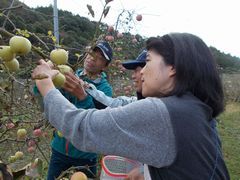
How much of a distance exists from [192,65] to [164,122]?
0.79 ft

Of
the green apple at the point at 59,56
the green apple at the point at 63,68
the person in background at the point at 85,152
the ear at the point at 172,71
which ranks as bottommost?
the person in background at the point at 85,152

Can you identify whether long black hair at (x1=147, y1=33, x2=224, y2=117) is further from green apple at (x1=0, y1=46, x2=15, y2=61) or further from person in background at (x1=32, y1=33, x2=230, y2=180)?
green apple at (x1=0, y1=46, x2=15, y2=61)

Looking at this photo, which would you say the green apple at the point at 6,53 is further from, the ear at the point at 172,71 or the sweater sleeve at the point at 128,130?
the ear at the point at 172,71

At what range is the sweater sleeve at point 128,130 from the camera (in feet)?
3.98

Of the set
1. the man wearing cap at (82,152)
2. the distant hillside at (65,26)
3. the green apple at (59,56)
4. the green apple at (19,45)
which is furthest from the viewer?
the man wearing cap at (82,152)

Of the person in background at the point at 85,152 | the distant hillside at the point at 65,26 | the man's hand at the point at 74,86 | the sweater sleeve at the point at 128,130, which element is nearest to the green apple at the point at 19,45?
the distant hillside at the point at 65,26

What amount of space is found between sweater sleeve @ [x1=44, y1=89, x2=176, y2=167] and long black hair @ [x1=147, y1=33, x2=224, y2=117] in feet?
0.46

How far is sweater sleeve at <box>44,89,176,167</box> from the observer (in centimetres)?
121

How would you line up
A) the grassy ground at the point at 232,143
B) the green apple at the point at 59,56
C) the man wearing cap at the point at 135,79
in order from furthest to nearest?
the grassy ground at the point at 232,143 < the man wearing cap at the point at 135,79 < the green apple at the point at 59,56

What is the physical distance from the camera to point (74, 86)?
1723 millimetres

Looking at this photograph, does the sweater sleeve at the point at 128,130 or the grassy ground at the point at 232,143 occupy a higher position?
the sweater sleeve at the point at 128,130

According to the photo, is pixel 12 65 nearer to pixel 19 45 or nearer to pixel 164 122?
pixel 19 45

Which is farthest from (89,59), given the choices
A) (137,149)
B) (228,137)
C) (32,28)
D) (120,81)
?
(228,137)

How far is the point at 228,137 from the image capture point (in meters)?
7.78
